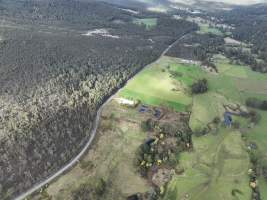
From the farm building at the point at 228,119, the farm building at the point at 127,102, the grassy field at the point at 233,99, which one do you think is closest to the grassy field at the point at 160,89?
the farm building at the point at 127,102

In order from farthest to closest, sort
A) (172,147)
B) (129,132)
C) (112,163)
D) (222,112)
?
(222,112) → (129,132) → (172,147) → (112,163)

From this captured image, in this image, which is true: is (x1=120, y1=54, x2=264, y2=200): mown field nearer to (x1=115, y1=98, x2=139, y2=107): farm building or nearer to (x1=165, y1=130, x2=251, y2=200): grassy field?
(x1=165, y1=130, x2=251, y2=200): grassy field

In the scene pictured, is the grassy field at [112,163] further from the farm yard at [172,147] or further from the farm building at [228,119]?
the farm building at [228,119]

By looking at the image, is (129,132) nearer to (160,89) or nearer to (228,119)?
(160,89)

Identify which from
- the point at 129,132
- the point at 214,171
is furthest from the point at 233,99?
the point at 214,171

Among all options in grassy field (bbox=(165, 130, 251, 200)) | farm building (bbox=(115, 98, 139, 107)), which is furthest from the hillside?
farm building (bbox=(115, 98, 139, 107))

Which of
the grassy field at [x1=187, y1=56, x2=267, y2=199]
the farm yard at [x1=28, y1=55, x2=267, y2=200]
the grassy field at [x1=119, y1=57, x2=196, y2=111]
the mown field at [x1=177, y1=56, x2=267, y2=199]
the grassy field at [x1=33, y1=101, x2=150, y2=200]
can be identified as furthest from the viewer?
the grassy field at [x1=119, y1=57, x2=196, y2=111]
